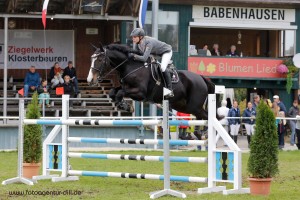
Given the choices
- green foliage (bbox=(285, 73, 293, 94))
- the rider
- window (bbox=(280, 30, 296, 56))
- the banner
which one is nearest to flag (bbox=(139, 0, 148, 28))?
the banner

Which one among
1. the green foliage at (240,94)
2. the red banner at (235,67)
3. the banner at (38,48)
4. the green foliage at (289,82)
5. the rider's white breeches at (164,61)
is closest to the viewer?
the rider's white breeches at (164,61)

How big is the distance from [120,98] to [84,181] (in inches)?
59.9

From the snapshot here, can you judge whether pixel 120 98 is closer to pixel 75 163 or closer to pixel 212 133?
pixel 212 133

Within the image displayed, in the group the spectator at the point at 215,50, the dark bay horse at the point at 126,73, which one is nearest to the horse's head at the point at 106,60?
the dark bay horse at the point at 126,73

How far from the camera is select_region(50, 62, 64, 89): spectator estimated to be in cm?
2802

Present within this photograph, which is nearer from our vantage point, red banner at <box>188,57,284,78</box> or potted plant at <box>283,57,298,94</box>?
red banner at <box>188,57,284,78</box>

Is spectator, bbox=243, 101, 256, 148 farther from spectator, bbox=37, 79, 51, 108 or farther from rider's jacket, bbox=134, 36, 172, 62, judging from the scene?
rider's jacket, bbox=134, 36, 172, 62

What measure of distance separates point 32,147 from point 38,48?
18328 mm

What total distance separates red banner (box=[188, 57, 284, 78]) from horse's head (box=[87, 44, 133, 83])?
65.4 feet

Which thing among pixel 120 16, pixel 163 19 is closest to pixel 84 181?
pixel 120 16

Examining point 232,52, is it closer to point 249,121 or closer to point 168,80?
point 249,121

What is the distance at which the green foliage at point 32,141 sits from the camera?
13930 mm

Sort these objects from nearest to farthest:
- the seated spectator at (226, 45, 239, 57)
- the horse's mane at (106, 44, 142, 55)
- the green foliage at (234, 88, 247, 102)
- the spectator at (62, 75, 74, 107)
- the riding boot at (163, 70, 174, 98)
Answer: the horse's mane at (106, 44, 142, 55) < the riding boot at (163, 70, 174, 98) < the spectator at (62, 75, 74, 107) < the seated spectator at (226, 45, 239, 57) < the green foliage at (234, 88, 247, 102)

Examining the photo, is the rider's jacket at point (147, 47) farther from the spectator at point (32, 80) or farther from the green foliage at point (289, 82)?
the green foliage at point (289, 82)
